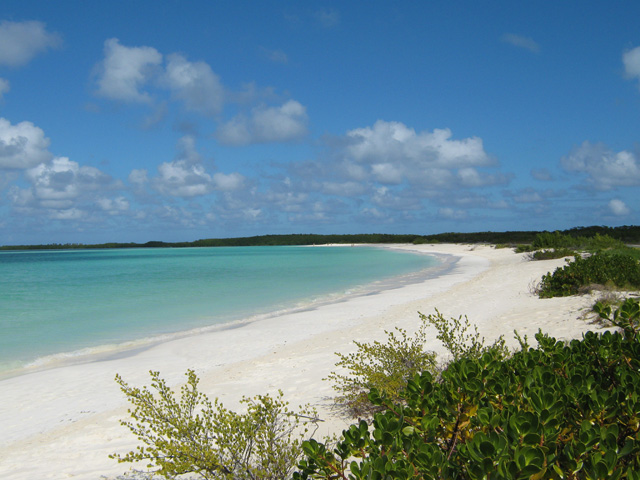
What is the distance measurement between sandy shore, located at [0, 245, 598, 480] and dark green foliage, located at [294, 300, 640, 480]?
243 cm

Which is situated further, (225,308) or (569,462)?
(225,308)

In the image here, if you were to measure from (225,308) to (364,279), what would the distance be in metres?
11.3

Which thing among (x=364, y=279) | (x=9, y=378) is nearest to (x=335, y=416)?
(x=9, y=378)

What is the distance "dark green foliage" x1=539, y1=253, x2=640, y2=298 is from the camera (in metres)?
12.2

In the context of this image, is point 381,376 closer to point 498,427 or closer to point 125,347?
point 498,427

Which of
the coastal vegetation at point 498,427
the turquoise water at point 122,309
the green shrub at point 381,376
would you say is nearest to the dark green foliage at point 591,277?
the green shrub at point 381,376

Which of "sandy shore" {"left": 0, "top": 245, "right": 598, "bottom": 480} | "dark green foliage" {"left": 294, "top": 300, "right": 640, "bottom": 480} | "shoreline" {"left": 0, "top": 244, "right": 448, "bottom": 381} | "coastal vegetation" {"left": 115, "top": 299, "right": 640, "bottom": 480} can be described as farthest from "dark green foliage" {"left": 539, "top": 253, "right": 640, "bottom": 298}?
"dark green foliage" {"left": 294, "top": 300, "right": 640, "bottom": 480}

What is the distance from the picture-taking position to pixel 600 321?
26.3ft

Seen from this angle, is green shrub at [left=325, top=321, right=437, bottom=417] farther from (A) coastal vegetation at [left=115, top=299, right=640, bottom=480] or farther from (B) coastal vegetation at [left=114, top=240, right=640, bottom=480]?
(A) coastal vegetation at [left=115, top=299, right=640, bottom=480]

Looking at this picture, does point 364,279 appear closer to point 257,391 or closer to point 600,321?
point 600,321

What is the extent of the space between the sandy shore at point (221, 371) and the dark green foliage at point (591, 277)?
0.80 m

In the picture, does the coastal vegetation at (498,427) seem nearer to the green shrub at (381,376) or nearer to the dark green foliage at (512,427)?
the dark green foliage at (512,427)

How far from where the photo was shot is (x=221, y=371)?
802 cm

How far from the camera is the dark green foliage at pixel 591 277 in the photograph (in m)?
12.2
